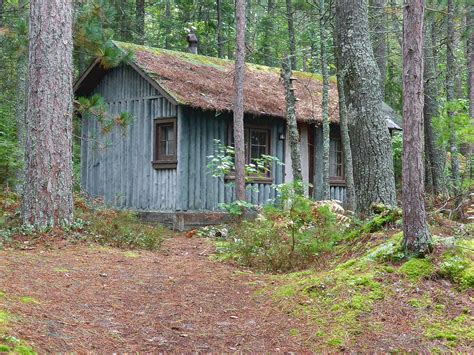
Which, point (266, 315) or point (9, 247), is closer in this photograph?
point (266, 315)

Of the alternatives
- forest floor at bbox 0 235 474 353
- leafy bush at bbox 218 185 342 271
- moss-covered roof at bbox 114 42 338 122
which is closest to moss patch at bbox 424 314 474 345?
forest floor at bbox 0 235 474 353

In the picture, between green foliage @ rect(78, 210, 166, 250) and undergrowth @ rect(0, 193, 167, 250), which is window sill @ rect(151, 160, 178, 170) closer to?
undergrowth @ rect(0, 193, 167, 250)

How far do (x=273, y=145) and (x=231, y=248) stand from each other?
8071 millimetres

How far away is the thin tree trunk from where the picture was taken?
5.26m

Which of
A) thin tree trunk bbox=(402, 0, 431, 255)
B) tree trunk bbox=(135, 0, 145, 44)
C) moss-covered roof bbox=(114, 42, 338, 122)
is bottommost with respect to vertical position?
thin tree trunk bbox=(402, 0, 431, 255)

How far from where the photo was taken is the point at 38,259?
24.0ft

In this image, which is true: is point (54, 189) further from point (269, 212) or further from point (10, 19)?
point (10, 19)

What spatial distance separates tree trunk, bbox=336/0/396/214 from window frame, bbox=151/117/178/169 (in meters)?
6.79

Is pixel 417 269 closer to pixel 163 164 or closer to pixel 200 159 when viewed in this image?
pixel 200 159

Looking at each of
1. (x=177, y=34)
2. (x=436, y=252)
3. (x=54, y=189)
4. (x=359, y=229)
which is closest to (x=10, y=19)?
(x=177, y=34)

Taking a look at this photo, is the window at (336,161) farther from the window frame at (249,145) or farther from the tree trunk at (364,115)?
the tree trunk at (364,115)

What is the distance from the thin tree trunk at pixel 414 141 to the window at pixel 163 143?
998 cm

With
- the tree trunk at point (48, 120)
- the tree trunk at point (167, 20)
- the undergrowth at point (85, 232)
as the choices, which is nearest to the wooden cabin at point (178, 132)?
the undergrowth at point (85, 232)

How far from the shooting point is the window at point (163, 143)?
48.8 ft
